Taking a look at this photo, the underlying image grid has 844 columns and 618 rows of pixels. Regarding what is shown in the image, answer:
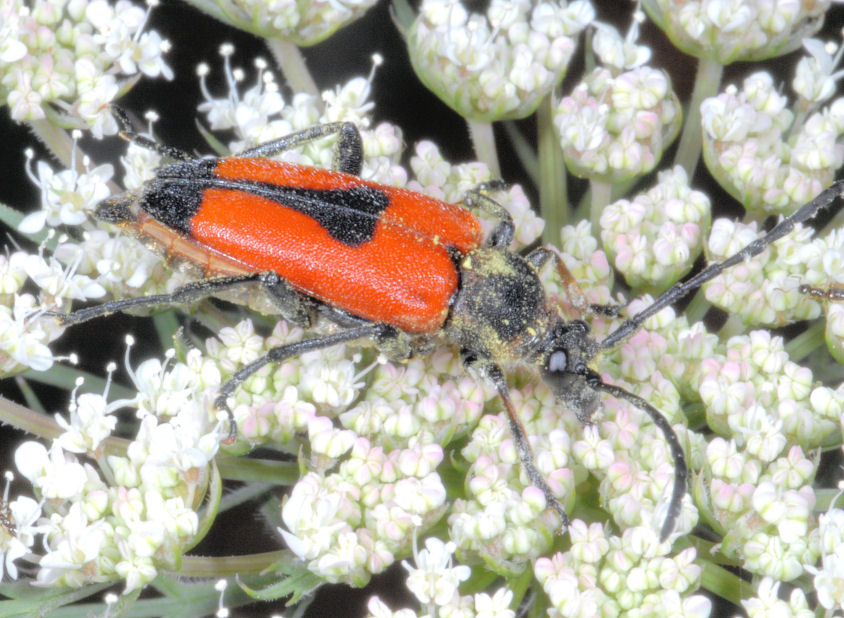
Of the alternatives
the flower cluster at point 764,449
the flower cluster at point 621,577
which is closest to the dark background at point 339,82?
the flower cluster at point 764,449

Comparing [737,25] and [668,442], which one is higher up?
[737,25]

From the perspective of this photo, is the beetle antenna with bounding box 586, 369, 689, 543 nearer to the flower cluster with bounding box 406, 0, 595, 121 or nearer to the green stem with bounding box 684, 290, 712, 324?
the green stem with bounding box 684, 290, 712, 324

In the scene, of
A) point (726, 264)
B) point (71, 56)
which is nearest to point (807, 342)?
point (726, 264)

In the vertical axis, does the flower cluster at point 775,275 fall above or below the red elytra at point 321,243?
below

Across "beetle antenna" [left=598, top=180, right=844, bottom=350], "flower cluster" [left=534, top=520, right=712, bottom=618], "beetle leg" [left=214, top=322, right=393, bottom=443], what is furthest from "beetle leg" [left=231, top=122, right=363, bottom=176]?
"flower cluster" [left=534, top=520, right=712, bottom=618]

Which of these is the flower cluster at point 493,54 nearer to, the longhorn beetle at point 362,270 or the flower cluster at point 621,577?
the longhorn beetle at point 362,270

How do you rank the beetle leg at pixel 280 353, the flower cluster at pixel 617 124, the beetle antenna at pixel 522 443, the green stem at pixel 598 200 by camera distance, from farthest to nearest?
the green stem at pixel 598 200 < the flower cluster at pixel 617 124 < the beetle leg at pixel 280 353 < the beetle antenna at pixel 522 443

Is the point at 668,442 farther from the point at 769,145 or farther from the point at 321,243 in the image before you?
the point at 769,145
